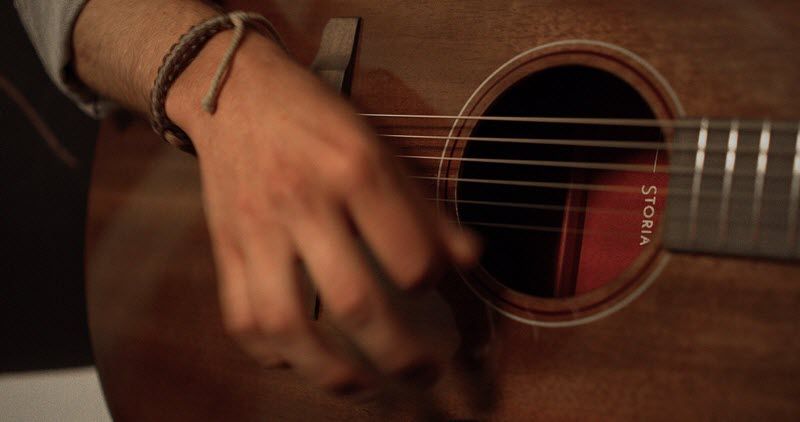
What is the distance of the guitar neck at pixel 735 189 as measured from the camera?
440 millimetres

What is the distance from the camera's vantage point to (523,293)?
1.96ft

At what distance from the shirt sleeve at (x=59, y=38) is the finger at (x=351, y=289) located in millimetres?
505

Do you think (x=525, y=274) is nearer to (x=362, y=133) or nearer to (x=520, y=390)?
(x=520, y=390)

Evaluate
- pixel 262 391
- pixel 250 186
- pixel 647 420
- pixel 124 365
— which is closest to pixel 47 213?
pixel 124 365

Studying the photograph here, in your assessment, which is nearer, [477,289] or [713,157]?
[713,157]

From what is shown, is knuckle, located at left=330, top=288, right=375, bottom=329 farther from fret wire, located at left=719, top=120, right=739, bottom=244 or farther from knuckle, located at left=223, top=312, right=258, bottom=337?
fret wire, located at left=719, top=120, right=739, bottom=244

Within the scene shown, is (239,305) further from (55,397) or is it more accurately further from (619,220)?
(55,397)

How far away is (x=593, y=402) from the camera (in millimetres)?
503

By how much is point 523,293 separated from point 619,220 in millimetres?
171

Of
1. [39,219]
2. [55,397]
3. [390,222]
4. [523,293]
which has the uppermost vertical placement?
[390,222]

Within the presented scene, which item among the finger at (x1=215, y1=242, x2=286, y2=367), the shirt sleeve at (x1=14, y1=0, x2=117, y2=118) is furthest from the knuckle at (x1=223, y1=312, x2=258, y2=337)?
the shirt sleeve at (x1=14, y1=0, x2=117, y2=118)

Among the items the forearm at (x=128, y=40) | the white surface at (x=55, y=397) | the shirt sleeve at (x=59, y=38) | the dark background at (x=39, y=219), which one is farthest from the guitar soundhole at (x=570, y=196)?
the dark background at (x=39, y=219)

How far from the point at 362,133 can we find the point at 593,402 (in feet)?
0.94

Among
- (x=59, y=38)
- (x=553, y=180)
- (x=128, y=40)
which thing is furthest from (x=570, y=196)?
(x=59, y=38)
